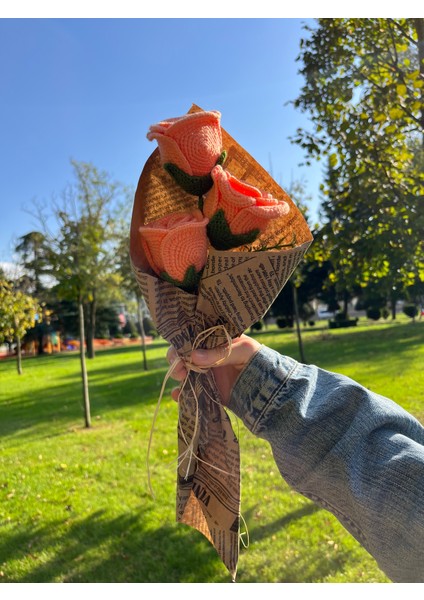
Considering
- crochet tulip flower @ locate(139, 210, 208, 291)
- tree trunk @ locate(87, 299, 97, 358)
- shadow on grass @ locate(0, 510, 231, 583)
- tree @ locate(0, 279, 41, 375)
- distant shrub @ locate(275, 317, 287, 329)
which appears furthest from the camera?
distant shrub @ locate(275, 317, 287, 329)

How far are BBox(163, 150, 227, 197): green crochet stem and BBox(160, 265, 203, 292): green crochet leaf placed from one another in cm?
22

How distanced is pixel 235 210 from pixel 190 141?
0.21 m

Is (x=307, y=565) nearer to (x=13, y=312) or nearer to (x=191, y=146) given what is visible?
(x=191, y=146)

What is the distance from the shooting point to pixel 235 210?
104cm

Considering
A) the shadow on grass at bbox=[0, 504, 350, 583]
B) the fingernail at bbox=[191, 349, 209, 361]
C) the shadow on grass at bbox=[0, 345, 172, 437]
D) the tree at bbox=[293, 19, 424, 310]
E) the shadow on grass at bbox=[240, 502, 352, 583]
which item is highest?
the tree at bbox=[293, 19, 424, 310]

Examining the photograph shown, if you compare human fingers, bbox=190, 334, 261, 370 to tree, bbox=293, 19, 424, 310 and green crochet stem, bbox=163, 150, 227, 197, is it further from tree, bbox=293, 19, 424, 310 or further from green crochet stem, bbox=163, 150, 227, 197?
tree, bbox=293, 19, 424, 310

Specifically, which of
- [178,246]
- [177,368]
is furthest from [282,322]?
[178,246]

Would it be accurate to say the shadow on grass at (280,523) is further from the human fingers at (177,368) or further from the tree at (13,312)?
the tree at (13,312)

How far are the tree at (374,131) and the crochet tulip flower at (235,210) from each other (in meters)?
2.88

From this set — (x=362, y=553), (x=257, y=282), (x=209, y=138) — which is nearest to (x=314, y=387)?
(x=257, y=282)


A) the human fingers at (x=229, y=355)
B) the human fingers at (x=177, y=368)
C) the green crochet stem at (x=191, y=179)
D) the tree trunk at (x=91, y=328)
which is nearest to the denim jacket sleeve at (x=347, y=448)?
the human fingers at (x=229, y=355)

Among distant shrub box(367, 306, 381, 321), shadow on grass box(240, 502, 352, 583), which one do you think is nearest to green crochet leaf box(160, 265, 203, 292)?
shadow on grass box(240, 502, 352, 583)

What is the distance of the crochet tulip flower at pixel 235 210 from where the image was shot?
103cm

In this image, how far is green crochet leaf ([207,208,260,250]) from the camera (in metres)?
1.06
